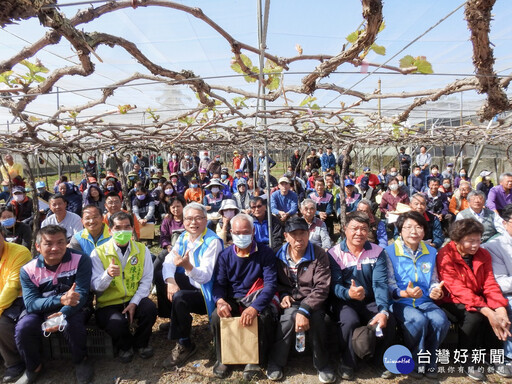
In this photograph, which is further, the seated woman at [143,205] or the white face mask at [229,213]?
the seated woman at [143,205]

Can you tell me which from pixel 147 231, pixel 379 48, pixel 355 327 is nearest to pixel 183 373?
pixel 355 327

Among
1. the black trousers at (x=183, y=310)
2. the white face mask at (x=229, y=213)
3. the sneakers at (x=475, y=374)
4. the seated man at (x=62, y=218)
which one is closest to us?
the sneakers at (x=475, y=374)

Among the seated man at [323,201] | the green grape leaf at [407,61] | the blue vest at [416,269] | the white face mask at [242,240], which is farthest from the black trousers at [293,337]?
the seated man at [323,201]

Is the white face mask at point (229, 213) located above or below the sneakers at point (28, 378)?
above

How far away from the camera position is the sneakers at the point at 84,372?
2.60 m

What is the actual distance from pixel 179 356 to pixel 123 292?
0.81 meters

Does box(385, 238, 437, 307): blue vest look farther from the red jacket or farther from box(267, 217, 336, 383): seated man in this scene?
box(267, 217, 336, 383): seated man

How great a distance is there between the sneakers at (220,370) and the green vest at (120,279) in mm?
1072

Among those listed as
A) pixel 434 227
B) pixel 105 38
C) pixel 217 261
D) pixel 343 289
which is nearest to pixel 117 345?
pixel 217 261

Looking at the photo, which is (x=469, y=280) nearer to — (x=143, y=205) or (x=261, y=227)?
(x=261, y=227)

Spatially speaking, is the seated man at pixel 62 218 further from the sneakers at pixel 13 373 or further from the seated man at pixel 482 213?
the seated man at pixel 482 213

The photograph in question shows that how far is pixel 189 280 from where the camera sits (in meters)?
3.24

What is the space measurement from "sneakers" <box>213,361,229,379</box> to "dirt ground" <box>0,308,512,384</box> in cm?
Answer: 4

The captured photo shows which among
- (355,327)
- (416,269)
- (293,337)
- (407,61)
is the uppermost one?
(407,61)
